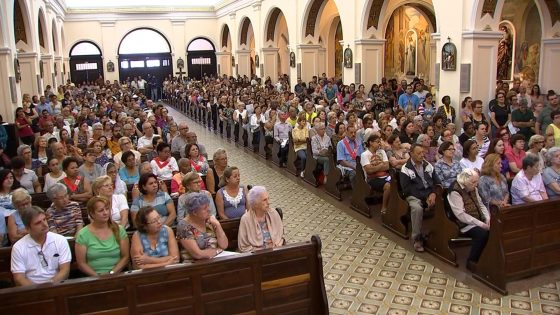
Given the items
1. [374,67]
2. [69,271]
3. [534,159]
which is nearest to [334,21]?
[374,67]

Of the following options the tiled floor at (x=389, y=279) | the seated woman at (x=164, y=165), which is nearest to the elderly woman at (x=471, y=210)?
the tiled floor at (x=389, y=279)

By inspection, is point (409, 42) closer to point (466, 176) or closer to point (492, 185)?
point (492, 185)

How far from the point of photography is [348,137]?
7996 mm

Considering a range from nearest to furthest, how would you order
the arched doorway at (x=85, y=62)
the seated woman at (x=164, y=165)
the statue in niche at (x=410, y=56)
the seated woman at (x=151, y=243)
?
the seated woman at (x=151, y=243), the seated woman at (x=164, y=165), the statue in niche at (x=410, y=56), the arched doorway at (x=85, y=62)

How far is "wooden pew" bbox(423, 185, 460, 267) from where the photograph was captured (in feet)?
17.9

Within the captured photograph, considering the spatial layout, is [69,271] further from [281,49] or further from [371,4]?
[281,49]

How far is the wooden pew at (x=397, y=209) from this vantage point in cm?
626

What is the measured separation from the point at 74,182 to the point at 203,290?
3.12 m

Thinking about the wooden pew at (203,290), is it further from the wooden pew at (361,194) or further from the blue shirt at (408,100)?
the blue shirt at (408,100)

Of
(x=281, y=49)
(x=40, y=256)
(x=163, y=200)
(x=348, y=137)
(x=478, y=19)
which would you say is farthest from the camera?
(x=281, y=49)

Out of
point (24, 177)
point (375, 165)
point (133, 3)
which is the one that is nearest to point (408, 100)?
point (375, 165)

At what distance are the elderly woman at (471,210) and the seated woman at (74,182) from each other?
410 cm

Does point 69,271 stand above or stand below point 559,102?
below

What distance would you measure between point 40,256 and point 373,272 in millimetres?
3307
